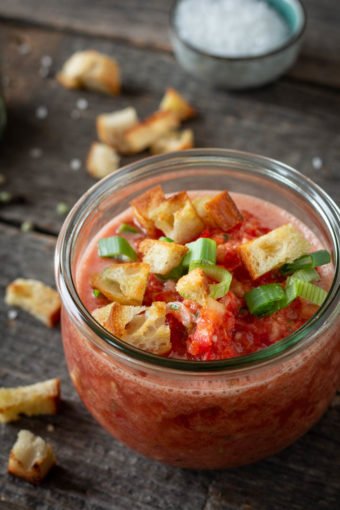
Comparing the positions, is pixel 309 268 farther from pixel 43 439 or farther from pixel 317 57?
pixel 317 57

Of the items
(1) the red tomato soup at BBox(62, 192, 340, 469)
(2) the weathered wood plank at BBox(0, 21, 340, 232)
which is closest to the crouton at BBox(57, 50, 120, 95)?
(2) the weathered wood plank at BBox(0, 21, 340, 232)

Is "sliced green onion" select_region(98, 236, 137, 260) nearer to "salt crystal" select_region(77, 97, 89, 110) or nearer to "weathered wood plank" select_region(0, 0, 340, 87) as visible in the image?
"salt crystal" select_region(77, 97, 89, 110)

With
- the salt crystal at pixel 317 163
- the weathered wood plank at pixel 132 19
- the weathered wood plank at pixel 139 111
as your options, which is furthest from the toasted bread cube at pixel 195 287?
the weathered wood plank at pixel 132 19

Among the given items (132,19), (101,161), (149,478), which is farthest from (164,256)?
(132,19)

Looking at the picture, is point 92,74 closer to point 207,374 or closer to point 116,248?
point 116,248

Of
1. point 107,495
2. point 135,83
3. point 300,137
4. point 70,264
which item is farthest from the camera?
point 135,83

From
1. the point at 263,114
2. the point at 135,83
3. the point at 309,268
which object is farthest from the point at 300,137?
the point at 309,268
